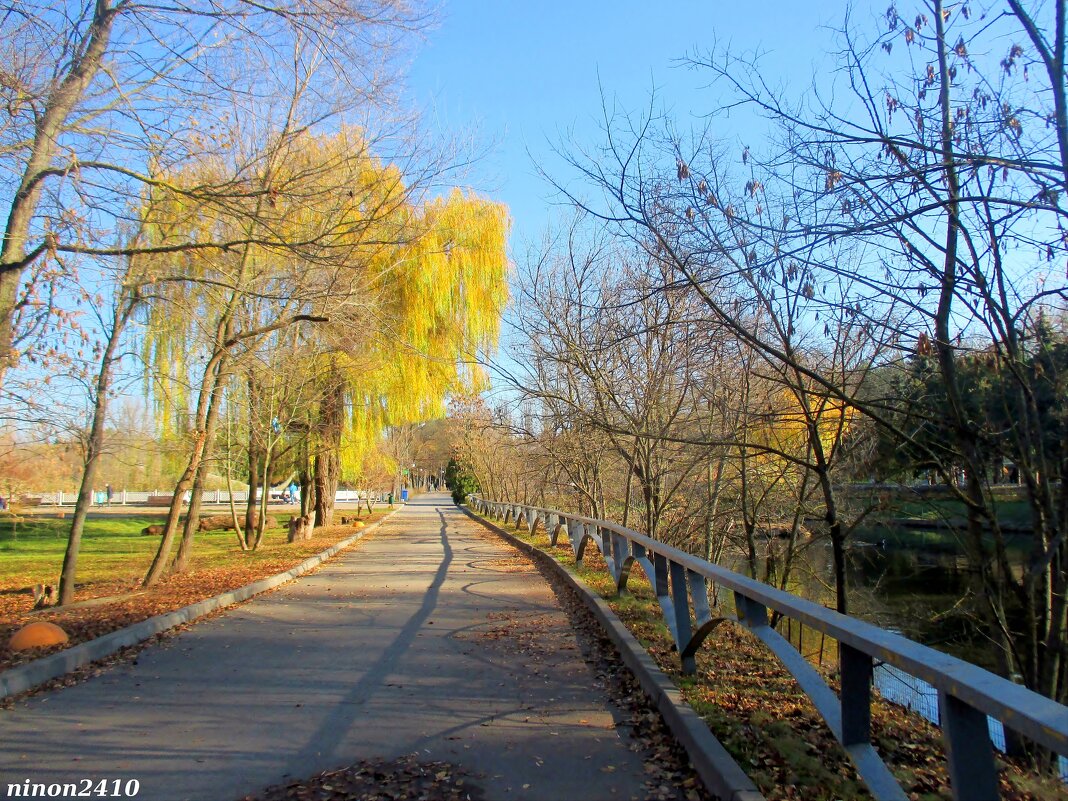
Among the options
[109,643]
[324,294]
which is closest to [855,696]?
[109,643]

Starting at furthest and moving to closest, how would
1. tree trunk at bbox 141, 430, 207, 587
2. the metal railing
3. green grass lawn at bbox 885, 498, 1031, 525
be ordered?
tree trunk at bbox 141, 430, 207, 587 → green grass lawn at bbox 885, 498, 1031, 525 → the metal railing

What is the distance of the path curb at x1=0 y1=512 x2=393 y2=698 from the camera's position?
6383 mm

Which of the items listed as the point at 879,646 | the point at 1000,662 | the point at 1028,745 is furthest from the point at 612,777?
the point at 1000,662

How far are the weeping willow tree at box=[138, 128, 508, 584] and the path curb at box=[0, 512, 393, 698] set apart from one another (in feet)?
5.88

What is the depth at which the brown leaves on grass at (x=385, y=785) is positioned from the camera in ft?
13.9

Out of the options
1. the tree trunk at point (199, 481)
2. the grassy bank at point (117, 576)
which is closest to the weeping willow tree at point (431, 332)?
the grassy bank at point (117, 576)

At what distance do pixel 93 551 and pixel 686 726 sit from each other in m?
24.5

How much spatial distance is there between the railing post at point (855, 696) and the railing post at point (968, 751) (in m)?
0.75

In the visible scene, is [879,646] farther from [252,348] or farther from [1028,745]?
[252,348]

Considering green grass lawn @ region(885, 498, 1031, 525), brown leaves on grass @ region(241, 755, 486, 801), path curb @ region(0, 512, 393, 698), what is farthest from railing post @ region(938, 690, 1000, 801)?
path curb @ region(0, 512, 393, 698)

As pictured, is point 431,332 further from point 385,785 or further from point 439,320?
point 385,785

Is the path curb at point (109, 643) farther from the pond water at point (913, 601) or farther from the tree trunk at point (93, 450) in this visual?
the pond water at point (913, 601)

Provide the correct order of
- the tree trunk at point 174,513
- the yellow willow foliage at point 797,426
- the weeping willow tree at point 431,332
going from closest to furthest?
1. the yellow willow foliage at point 797,426
2. the tree trunk at point 174,513
3. the weeping willow tree at point 431,332

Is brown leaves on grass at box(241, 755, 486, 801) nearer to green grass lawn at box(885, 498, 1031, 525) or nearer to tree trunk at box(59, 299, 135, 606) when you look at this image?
green grass lawn at box(885, 498, 1031, 525)
